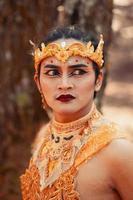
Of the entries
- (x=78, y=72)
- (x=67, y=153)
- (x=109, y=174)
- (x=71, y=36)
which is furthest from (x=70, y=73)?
(x=109, y=174)

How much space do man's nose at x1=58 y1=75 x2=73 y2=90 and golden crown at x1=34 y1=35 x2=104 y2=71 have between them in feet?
0.27

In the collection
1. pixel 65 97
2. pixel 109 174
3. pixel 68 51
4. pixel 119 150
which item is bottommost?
pixel 109 174

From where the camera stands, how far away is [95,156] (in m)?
2.75

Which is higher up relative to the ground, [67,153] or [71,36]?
[71,36]

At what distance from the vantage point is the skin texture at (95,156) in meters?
2.70

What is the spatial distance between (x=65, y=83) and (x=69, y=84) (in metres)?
0.02

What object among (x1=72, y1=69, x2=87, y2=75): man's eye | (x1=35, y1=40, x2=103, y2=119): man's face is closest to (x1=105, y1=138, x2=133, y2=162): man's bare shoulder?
(x1=35, y1=40, x2=103, y2=119): man's face

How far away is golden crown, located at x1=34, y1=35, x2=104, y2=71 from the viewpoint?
2799 millimetres

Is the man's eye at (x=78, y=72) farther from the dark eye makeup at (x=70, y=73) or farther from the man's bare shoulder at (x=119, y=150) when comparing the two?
the man's bare shoulder at (x=119, y=150)

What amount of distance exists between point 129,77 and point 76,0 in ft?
27.9

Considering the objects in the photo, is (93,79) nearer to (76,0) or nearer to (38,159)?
(38,159)

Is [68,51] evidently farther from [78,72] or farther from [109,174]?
[109,174]

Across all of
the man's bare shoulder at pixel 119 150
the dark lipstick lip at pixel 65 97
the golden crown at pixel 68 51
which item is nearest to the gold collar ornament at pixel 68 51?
the golden crown at pixel 68 51

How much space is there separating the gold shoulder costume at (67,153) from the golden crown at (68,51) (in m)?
0.26
